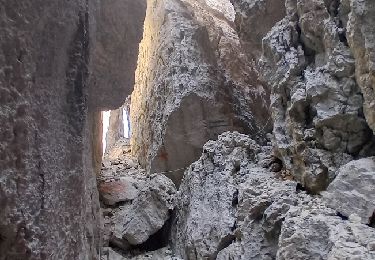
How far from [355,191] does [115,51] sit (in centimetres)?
392

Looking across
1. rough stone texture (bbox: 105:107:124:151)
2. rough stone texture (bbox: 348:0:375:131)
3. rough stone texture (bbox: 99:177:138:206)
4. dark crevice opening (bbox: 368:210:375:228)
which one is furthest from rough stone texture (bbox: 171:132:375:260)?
rough stone texture (bbox: 105:107:124:151)

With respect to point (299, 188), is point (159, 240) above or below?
below

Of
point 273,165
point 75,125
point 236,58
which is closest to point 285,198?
point 273,165

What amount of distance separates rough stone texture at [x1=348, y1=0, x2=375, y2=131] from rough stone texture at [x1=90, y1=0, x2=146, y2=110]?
10.8ft

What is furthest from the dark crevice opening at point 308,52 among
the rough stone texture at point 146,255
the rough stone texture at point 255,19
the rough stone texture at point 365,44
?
the rough stone texture at point 146,255

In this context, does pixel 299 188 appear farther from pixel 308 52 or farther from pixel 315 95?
pixel 308 52

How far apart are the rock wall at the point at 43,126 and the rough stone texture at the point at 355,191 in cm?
245

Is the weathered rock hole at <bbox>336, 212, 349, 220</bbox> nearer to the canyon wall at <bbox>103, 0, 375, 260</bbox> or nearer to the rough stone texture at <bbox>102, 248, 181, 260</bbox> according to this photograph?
the canyon wall at <bbox>103, 0, 375, 260</bbox>

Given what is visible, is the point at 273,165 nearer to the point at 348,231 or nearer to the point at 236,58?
the point at 348,231

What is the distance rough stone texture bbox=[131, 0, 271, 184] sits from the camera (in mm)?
8234

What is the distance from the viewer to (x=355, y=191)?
12.7 feet

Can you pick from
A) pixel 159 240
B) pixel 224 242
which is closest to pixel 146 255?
pixel 159 240

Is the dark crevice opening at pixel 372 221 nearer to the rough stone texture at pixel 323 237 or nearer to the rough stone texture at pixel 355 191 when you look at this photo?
the rough stone texture at pixel 355 191

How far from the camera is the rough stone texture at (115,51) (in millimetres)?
5856
